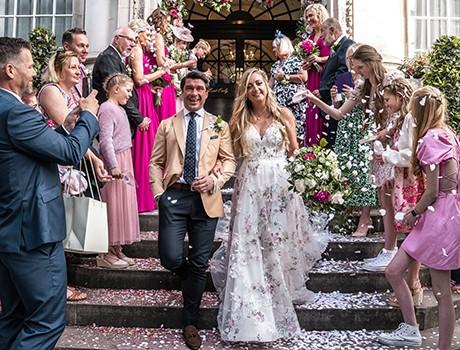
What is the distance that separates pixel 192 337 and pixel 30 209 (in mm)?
1871

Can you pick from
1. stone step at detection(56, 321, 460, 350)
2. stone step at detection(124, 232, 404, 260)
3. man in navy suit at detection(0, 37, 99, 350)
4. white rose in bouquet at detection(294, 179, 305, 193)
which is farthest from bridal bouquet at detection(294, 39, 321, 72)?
man in navy suit at detection(0, 37, 99, 350)

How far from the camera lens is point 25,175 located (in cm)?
303

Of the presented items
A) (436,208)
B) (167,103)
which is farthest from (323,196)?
(167,103)

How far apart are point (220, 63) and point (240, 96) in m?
8.17

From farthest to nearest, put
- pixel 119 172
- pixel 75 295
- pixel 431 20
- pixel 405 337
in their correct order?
1. pixel 431 20
2. pixel 119 172
3. pixel 75 295
4. pixel 405 337

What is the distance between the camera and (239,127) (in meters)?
4.57

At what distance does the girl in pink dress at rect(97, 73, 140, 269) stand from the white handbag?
4.59ft

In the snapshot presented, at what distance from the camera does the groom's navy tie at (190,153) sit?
4383mm

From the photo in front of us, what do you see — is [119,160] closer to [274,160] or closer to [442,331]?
[274,160]

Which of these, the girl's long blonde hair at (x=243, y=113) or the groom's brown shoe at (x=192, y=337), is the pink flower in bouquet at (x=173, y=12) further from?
the groom's brown shoe at (x=192, y=337)

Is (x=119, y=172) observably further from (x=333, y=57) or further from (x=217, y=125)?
(x=333, y=57)

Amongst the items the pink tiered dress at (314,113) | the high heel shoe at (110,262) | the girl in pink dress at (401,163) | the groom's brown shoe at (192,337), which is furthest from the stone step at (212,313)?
the pink tiered dress at (314,113)

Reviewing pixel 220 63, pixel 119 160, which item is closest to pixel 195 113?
pixel 119 160

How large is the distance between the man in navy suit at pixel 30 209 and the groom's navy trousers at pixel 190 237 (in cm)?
125
